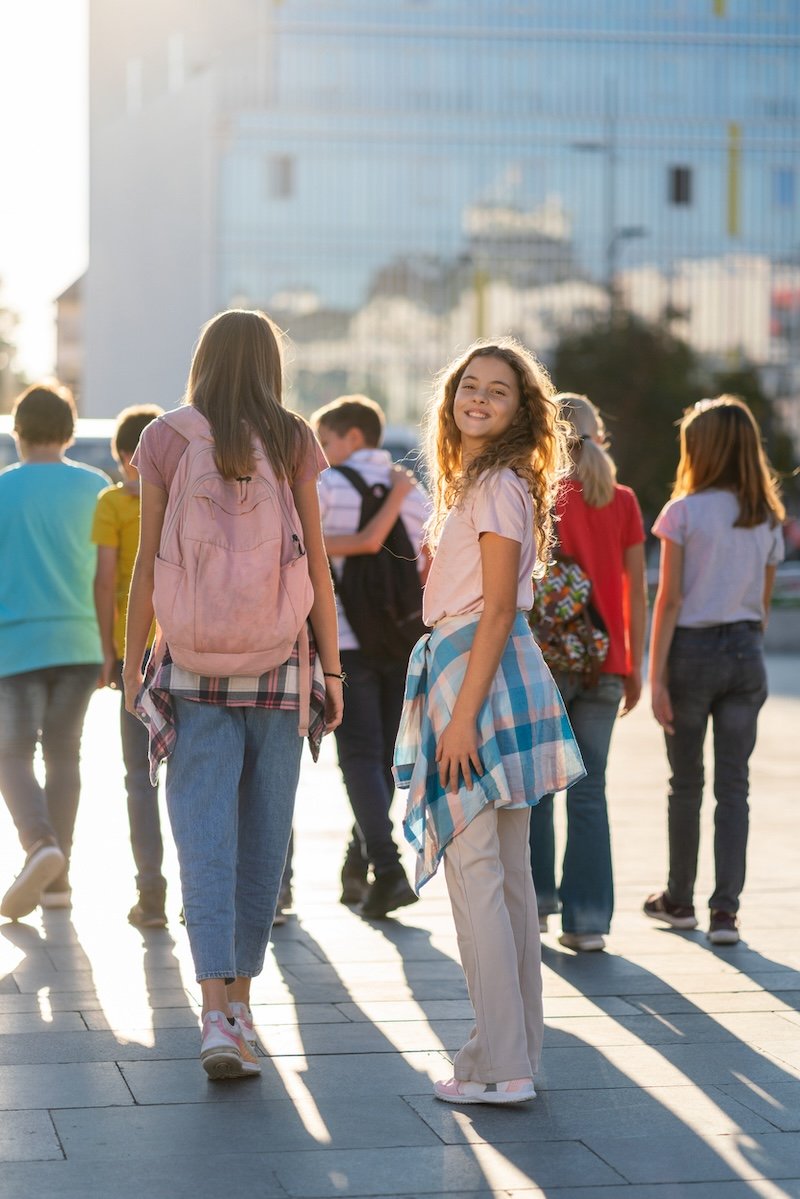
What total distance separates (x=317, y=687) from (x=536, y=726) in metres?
0.63

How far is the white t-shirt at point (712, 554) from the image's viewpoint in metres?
6.43

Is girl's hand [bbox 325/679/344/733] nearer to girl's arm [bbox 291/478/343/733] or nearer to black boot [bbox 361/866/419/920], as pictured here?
girl's arm [bbox 291/478/343/733]

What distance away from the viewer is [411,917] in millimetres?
6875

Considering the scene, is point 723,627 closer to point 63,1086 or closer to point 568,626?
point 568,626

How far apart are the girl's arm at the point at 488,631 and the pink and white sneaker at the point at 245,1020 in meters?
0.90

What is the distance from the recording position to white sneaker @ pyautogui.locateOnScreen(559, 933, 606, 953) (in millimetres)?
6203

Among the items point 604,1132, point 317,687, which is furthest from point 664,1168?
point 317,687

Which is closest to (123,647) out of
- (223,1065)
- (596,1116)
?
(223,1065)

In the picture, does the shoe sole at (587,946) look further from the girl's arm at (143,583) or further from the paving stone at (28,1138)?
the paving stone at (28,1138)

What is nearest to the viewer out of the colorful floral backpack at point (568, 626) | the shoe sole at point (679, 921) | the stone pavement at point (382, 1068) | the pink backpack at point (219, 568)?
the stone pavement at point (382, 1068)

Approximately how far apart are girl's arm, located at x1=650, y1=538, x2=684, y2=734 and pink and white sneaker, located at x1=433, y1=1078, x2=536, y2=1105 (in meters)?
2.28

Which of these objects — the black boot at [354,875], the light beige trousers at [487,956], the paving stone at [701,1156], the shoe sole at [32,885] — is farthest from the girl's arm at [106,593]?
the paving stone at [701,1156]

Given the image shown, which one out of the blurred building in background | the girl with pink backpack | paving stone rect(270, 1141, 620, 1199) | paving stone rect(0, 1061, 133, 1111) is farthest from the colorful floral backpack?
the blurred building in background

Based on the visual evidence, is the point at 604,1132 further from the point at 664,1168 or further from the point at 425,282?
the point at 425,282
